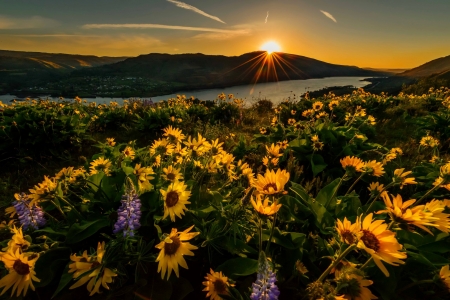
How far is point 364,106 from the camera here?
8.77 meters

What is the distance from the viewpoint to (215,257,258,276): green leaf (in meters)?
1.40

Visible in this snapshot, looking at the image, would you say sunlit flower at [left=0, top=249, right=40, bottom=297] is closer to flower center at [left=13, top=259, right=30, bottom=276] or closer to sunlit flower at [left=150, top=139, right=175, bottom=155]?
flower center at [left=13, top=259, right=30, bottom=276]

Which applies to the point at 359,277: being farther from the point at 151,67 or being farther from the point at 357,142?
the point at 151,67

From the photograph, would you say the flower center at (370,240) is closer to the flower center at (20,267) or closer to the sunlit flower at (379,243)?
the sunlit flower at (379,243)

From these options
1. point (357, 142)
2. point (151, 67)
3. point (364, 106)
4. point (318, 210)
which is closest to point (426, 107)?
point (364, 106)

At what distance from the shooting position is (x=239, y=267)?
1431 mm

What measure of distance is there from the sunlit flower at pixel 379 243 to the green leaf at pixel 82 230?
4.80 ft

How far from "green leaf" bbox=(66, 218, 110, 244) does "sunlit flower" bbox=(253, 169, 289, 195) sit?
3.35 feet

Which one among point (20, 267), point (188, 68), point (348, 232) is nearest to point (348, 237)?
point (348, 232)

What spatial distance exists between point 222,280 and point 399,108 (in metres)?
9.19

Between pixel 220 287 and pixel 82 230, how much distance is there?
93 centimetres

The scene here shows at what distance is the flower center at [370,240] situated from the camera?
1038 mm

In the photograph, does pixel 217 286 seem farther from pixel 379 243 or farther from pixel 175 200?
pixel 379 243

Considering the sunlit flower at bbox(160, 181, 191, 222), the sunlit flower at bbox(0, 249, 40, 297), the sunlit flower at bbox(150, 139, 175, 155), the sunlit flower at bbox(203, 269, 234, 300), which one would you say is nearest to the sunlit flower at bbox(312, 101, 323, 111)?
the sunlit flower at bbox(150, 139, 175, 155)
